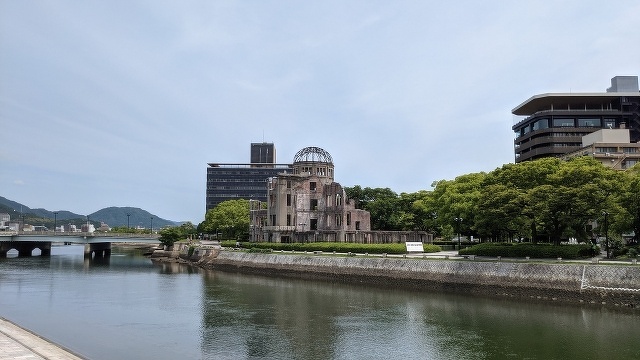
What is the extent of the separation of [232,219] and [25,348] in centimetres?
10460

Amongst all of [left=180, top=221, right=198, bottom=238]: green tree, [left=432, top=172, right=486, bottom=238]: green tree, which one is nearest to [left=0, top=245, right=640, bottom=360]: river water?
[left=432, top=172, right=486, bottom=238]: green tree

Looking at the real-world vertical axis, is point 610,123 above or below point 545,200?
above

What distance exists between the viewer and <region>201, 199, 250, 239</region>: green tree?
128m

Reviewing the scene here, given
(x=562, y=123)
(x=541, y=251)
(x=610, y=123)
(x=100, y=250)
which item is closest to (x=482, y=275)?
(x=541, y=251)

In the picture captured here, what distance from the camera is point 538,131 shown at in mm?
132500

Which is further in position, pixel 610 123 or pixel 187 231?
pixel 187 231

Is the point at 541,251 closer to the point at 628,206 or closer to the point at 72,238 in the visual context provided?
the point at 628,206

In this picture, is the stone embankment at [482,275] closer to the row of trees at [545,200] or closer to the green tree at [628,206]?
the row of trees at [545,200]

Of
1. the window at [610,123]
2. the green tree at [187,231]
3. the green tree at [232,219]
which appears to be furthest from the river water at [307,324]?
the window at [610,123]

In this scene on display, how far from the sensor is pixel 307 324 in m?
42.2

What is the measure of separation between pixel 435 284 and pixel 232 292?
25813 mm

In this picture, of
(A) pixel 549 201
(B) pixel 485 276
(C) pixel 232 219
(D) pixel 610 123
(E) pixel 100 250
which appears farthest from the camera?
(E) pixel 100 250

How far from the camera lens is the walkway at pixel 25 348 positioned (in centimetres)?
2642

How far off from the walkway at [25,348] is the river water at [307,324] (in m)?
3.14
